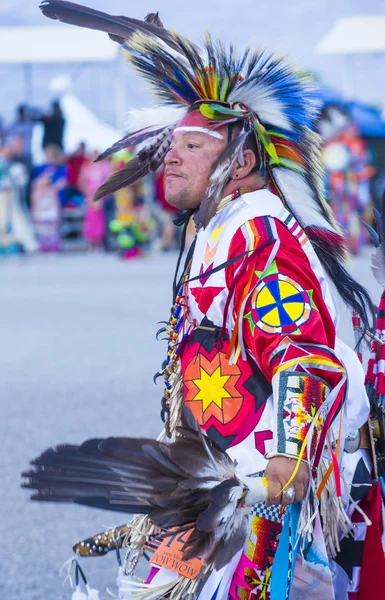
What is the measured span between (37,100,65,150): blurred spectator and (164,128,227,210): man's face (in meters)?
17.0

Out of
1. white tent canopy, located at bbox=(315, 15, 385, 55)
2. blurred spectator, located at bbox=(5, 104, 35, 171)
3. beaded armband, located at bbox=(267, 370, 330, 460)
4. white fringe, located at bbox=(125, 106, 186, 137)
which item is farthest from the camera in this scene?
white tent canopy, located at bbox=(315, 15, 385, 55)

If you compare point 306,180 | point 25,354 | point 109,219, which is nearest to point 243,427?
point 306,180

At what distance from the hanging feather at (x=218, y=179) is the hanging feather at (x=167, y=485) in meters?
0.53

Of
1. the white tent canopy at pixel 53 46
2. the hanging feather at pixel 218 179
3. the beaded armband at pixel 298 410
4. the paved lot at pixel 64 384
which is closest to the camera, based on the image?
the beaded armband at pixel 298 410

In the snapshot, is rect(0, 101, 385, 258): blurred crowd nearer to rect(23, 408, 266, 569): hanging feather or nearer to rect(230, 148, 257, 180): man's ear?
rect(230, 148, 257, 180): man's ear

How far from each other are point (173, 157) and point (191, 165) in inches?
1.8

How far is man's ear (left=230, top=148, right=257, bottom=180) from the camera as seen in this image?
231cm

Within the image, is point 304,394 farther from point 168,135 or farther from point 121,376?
point 121,376

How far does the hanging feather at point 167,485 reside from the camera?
1840mm

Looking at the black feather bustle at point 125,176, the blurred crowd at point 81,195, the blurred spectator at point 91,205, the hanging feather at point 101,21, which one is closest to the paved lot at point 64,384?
the black feather bustle at point 125,176

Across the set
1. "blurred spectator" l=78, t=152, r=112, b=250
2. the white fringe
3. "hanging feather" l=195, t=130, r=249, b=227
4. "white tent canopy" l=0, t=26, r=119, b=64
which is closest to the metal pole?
"white tent canopy" l=0, t=26, r=119, b=64

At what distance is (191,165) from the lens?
7.59 feet

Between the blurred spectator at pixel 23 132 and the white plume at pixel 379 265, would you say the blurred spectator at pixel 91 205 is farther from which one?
the white plume at pixel 379 265

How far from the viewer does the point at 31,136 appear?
18.8m
